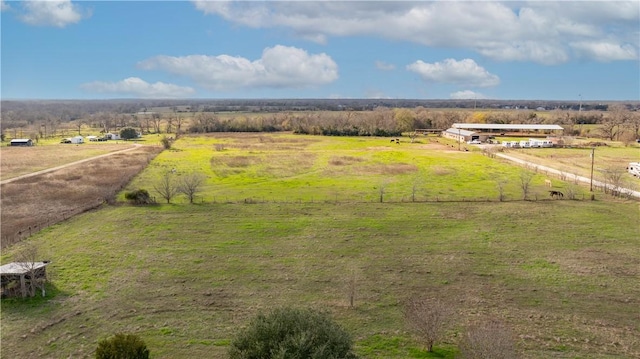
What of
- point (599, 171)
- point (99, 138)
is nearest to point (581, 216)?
point (599, 171)

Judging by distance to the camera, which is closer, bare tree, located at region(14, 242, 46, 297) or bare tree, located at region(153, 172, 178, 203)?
bare tree, located at region(14, 242, 46, 297)

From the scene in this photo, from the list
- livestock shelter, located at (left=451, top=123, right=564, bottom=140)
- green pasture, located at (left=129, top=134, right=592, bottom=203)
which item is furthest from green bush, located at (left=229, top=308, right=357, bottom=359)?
livestock shelter, located at (left=451, top=123, right=564, bottom=140)

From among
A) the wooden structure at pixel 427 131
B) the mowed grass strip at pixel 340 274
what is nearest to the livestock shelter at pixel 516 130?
the wooden structure at pixel 427 131

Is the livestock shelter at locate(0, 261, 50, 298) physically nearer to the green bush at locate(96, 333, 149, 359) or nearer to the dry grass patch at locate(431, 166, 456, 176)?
the green bush at locate(96, 333, 149, 359)

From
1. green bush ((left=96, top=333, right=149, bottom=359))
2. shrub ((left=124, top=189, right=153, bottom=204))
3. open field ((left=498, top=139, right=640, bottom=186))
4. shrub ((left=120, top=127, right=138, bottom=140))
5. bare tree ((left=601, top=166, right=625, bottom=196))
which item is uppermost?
shrub ((left=120, top=127, right=138, bottom=140))

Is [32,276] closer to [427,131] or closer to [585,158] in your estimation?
[585,158]

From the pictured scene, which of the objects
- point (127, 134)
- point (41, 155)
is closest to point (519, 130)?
point (127, 134)
